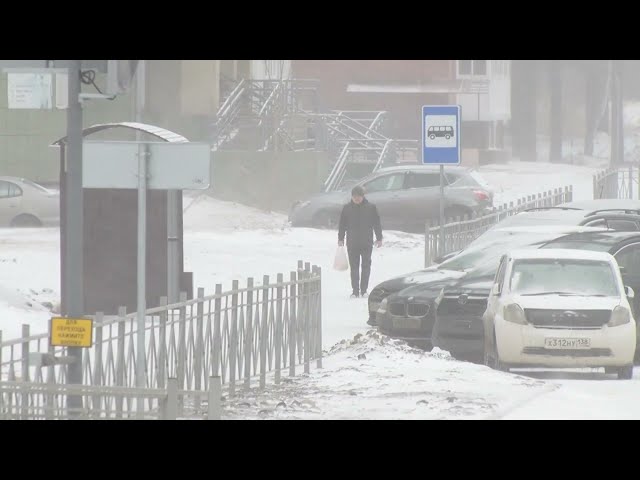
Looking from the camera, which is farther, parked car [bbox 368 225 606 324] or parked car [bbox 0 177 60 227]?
parked car [bbox 0 177 60 227]

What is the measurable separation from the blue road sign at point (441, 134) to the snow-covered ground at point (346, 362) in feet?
7.34

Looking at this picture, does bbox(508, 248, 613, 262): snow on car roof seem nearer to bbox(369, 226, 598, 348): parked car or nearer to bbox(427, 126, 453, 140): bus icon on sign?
bbox(369, 226, 598, 348): parked car

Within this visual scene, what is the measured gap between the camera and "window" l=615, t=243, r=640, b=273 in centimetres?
1697

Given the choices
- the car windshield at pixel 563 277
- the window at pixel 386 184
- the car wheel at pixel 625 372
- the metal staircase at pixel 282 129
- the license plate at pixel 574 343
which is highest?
the metal staircase at pixel 282 129

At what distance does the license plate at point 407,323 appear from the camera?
17250mm

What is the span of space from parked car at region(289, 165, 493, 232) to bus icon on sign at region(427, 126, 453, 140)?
1038 cm

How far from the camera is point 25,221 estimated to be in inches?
1328

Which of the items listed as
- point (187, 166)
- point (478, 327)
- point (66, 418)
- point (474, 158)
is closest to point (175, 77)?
point (474, 158)

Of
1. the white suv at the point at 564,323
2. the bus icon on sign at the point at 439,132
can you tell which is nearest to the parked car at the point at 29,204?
the bus icon on sign at the point at 439,132

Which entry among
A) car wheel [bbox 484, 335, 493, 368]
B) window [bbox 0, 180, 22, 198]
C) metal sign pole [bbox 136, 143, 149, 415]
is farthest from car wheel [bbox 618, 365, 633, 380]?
window [bbox 0, 180, 22, 198]

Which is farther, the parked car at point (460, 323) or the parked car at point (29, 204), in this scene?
the parked car at point (29, 204)

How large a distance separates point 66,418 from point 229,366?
3930 mm

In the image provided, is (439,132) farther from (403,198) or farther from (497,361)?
(403,198)

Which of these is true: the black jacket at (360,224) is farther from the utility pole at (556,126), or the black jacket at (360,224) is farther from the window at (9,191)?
the utility pole at (556,126)
